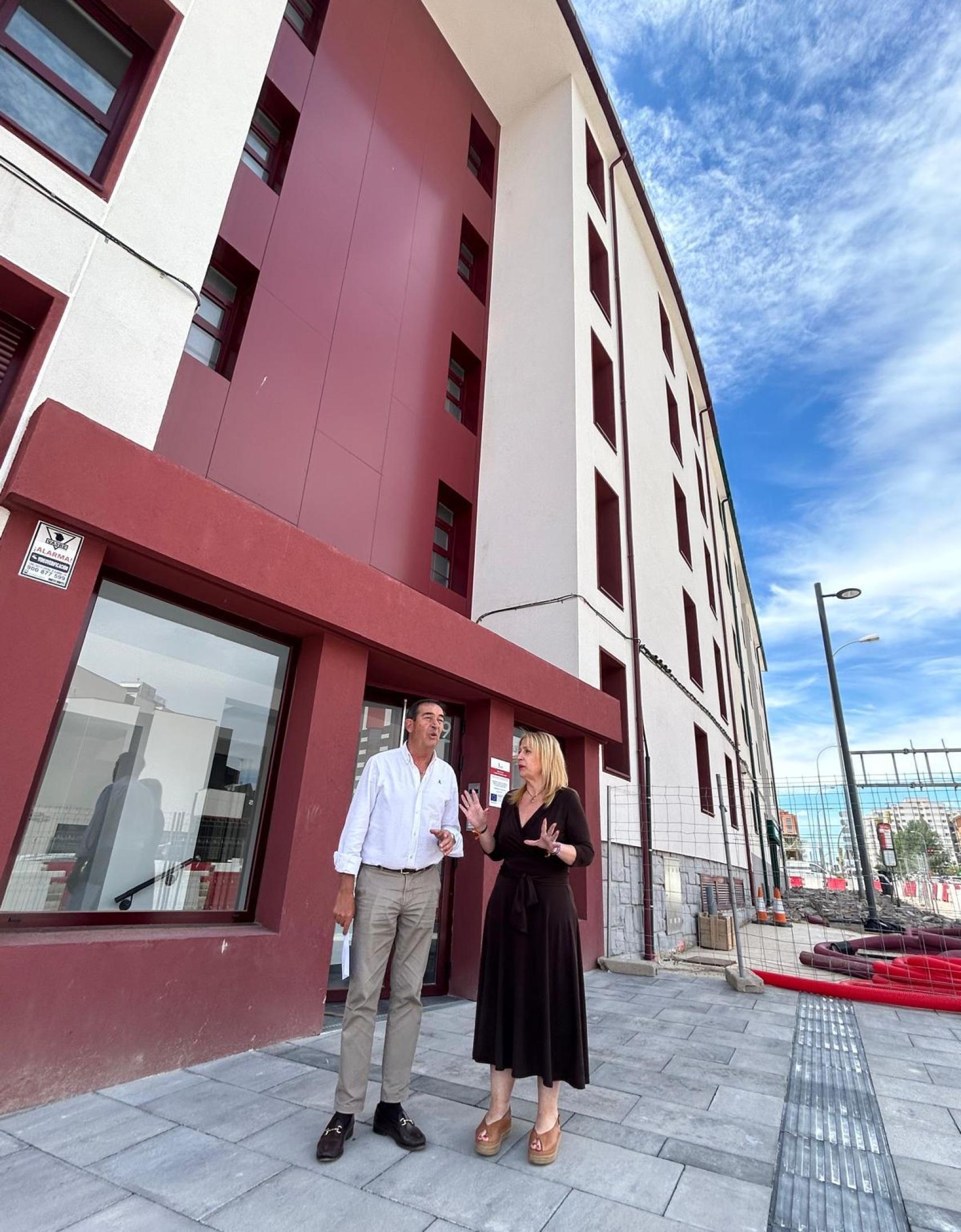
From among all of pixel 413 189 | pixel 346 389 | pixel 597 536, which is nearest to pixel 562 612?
pixel 597 536

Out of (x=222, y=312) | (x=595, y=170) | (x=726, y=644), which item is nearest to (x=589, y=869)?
(x=222, y=312)

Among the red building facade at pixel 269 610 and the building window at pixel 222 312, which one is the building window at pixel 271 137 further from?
the building window at pixel 222 312

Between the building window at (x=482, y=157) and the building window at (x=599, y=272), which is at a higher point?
the building window at (x=482, y=157)

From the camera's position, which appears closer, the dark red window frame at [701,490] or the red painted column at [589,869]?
the red painted column at [589,869]

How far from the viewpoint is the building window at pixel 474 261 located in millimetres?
11008

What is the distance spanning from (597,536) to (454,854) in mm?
7885

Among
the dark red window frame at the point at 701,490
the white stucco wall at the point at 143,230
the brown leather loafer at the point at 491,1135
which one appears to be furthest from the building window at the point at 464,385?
the dark red window frame at the point at 701,490

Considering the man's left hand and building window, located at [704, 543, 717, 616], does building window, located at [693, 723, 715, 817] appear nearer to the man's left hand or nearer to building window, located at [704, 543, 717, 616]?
building window, located at [704, 543, 717, 616]

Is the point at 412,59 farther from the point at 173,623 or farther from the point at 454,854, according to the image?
the point at 454,854

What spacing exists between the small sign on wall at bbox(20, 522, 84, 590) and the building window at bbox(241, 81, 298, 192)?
5.14 meters

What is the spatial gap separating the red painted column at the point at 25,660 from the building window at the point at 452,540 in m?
5.53

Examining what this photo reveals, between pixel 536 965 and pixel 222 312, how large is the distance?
6359mm

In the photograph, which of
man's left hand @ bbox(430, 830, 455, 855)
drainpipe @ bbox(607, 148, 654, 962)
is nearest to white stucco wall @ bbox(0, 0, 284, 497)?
man's left hand @ bbox(430, 830, 455, 855)

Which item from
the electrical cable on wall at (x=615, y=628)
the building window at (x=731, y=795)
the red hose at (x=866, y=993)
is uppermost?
the electrical cable on wall at (x=615, y=628)
